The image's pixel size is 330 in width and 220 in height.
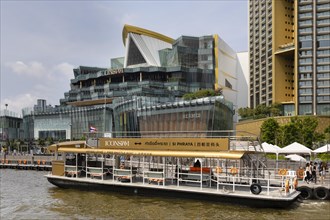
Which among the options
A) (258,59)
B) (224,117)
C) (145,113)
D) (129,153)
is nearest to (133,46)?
(258,59)

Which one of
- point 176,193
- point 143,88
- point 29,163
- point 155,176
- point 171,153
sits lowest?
point 29,163

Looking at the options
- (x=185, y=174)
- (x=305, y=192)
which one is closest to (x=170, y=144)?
(x=185, y=174)

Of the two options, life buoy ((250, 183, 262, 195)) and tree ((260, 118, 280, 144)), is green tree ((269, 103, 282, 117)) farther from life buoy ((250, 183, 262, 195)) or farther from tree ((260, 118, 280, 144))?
life buoy ((250, 183, 262, 195))

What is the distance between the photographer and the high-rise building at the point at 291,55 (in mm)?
100938

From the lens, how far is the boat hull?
2116 centimetres

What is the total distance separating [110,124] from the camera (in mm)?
105688

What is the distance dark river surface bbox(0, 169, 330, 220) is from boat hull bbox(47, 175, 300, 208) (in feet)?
1.05

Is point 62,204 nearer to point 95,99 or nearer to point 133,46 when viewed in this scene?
point 95,99

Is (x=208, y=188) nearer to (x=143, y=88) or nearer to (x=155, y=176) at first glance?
(x=155, y=176)

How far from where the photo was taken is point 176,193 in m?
23.9

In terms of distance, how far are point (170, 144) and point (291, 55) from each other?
97106 mm

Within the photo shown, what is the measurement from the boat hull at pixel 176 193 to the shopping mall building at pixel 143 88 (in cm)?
5247

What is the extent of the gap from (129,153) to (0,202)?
31.6 feet

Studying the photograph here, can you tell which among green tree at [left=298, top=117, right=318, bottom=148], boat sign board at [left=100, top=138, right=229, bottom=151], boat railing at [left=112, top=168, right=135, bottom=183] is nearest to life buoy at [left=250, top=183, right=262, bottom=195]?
boat sign board at [left=100, top=138, right=229, bottom=151]
